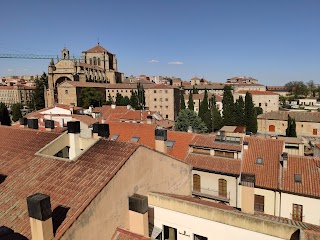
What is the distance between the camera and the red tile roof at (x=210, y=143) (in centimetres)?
2138

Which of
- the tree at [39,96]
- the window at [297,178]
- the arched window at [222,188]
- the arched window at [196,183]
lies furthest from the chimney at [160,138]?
the tree at [39,96]

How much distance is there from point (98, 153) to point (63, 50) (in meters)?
83.8

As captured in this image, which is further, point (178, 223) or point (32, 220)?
point (178, 223)

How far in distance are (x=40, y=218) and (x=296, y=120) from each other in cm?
6044

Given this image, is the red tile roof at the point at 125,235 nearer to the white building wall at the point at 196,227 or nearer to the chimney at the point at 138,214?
the chimney at the point at 138,214

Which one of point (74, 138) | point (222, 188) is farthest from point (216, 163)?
point (74, 138)

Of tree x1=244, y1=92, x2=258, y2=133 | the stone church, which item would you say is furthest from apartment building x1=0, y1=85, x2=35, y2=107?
tree x1=244, y1=92, x2=258, y2=133

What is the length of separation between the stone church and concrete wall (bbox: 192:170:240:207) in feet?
215

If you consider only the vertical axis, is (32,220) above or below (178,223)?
above

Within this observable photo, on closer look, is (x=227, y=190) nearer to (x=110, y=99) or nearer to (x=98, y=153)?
(x=98, y=153)

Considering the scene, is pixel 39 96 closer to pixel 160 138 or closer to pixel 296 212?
pixel 160 138

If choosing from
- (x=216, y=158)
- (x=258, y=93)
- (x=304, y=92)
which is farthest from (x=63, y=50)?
(x=304, y=92)

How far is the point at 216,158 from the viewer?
21641mm

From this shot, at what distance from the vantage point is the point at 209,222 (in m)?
9.66
